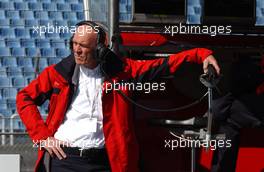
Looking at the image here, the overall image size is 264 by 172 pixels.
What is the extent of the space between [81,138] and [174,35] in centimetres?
154

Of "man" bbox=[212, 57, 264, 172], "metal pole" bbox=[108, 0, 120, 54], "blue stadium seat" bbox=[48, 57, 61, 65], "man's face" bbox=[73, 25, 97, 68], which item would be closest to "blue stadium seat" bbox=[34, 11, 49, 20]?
"blue stadium seat" bbox=[48, 57, 61, 65]

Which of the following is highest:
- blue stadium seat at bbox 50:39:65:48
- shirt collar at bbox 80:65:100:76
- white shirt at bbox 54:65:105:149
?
shirt collar at bbox 80:65:100:76

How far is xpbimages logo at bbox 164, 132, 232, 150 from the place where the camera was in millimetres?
3695

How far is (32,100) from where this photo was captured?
344cm

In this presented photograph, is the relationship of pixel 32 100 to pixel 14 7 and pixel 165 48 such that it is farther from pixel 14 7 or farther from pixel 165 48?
pixel 14 7

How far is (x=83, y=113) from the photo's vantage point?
3381 millimetres

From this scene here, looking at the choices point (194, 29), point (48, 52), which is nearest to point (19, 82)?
point (48, 52)

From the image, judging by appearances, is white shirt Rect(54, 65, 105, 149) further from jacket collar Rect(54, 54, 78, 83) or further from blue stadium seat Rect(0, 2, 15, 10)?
blue stadium seat Rect(0, 2, 15, 10)

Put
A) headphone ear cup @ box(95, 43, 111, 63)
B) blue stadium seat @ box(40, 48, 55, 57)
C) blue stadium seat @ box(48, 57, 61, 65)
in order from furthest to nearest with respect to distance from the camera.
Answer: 1. blue stadium seat @ box(40, 48, 55, 57)
2. blue stadium seat @ box(48, 57, 61, 65)
3. headphone ear cup @ box(95, 43, 111, 63)

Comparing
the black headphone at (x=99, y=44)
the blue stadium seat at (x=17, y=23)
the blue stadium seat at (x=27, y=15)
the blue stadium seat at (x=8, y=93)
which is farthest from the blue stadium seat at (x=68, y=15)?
the black headphone at (x=99, y=44)

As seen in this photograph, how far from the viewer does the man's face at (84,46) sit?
3.34 metres

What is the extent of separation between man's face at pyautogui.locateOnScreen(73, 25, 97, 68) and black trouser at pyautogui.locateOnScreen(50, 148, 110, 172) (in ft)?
1.57

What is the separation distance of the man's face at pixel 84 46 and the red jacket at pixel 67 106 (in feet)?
0.39

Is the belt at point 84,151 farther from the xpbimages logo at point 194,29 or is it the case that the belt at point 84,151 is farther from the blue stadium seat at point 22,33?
the blue stadium seat at point 22,33
